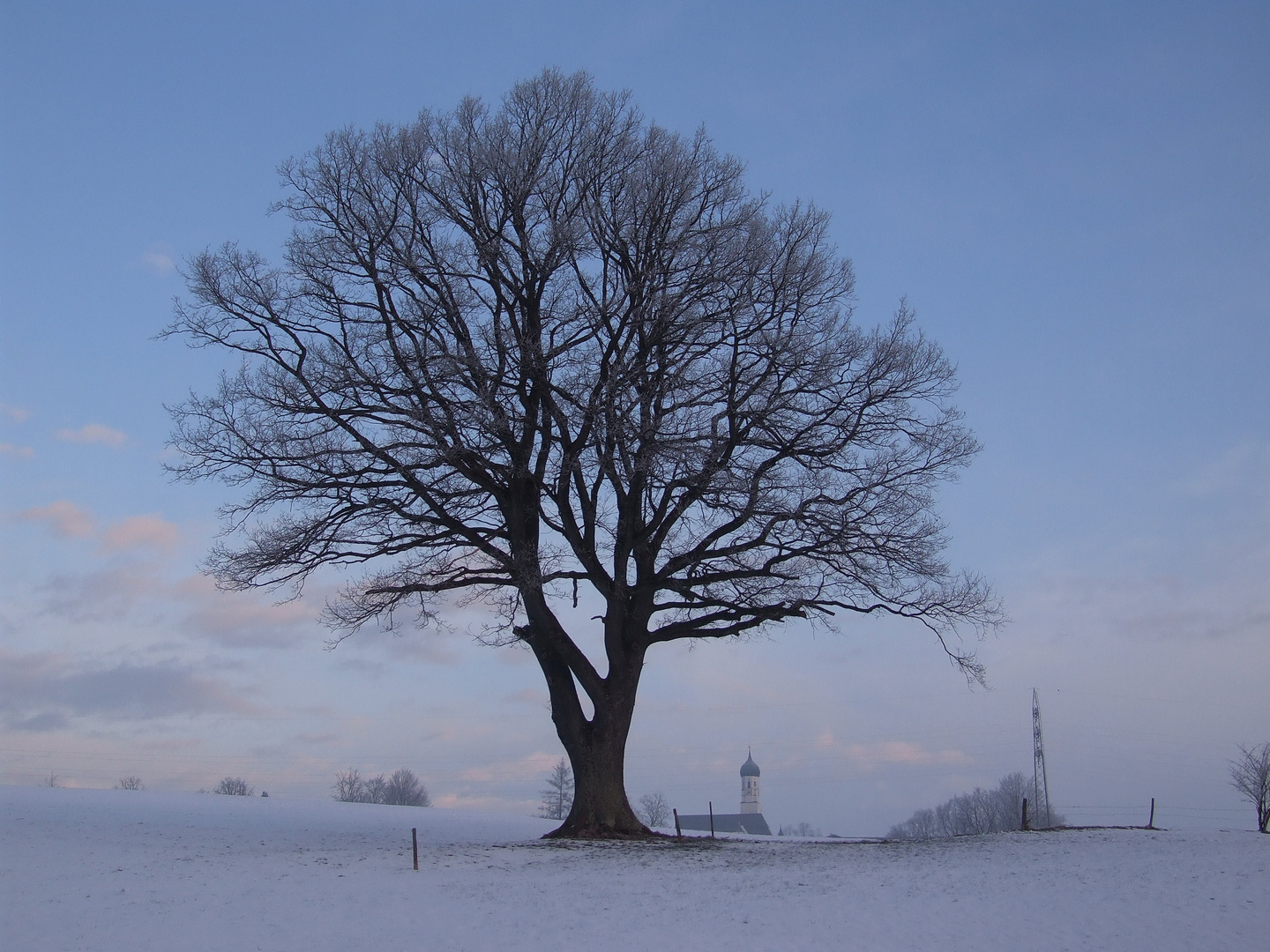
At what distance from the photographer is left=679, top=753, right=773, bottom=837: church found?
9146 centimetres

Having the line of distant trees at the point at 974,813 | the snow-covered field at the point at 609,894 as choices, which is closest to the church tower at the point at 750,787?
the line of distant trees at the point at 974,813

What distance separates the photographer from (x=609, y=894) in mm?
13375

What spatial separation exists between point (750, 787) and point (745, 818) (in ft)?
78.6

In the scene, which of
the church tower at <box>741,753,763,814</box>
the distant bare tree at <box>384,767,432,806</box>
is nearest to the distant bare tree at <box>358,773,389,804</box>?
the distant bare tree at <box>384,767,432,806</box>

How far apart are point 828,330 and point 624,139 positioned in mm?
5466

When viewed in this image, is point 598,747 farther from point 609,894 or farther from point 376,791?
point 376,791

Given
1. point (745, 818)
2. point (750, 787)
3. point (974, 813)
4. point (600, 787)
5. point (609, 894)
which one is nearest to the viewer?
point (609, 894)

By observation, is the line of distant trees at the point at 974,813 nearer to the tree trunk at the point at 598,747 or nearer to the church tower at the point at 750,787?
the church tower at the point at 750,787

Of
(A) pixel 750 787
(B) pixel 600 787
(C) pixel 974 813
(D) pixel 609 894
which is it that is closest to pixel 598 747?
(B) pixel 600 787

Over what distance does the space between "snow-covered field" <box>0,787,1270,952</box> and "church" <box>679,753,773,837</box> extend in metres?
62.7

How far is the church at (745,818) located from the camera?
91.5m

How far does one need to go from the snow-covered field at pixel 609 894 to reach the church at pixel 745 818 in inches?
2468

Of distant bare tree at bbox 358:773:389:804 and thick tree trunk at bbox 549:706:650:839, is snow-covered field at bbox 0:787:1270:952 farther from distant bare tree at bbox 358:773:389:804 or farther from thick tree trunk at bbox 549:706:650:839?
distant bare tree at bbox 358:773:389:804

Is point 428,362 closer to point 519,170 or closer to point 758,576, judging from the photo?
point 519,170
